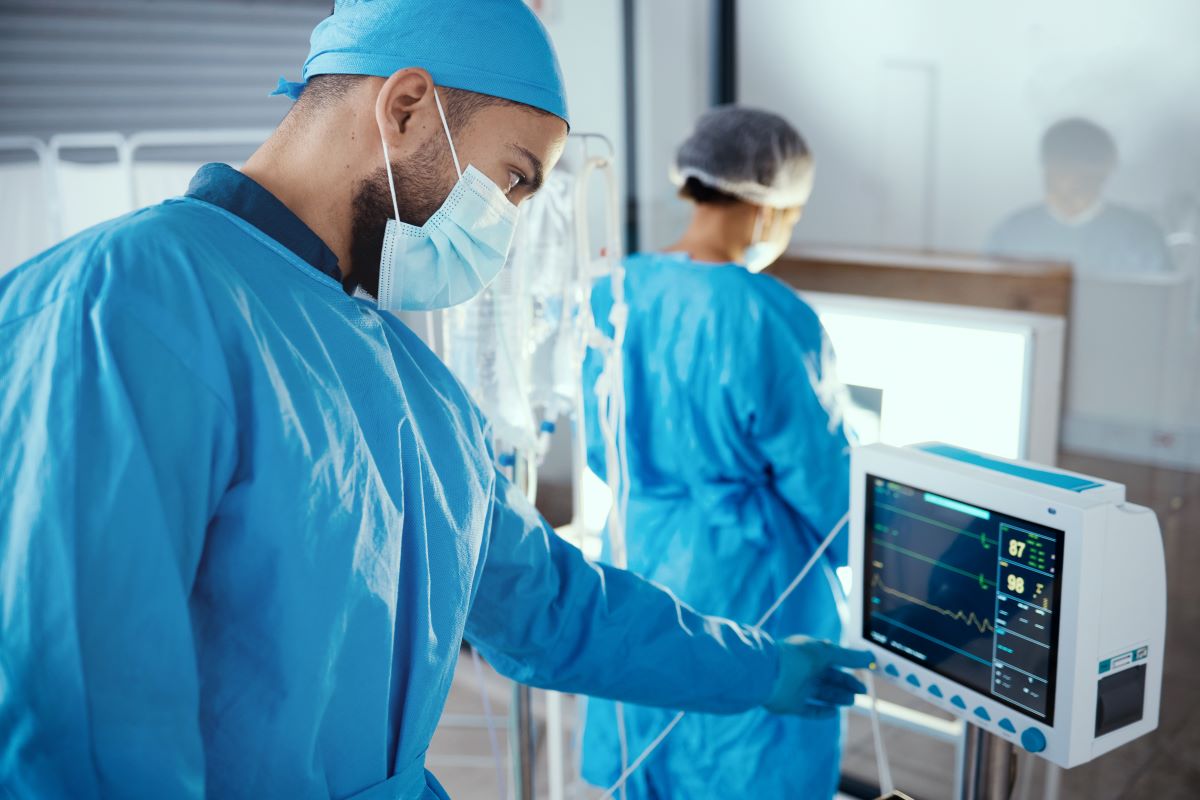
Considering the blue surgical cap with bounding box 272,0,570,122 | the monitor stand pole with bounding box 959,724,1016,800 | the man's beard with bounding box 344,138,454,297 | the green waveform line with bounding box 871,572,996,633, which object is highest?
the blue surgical cap with bounding box 272,0,570,122

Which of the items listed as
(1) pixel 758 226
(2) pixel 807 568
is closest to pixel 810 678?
(2) pixel 807 568

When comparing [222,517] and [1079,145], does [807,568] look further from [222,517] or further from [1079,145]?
[1079,145]

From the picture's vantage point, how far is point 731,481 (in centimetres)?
184

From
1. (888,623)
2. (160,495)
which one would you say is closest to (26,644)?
(160,495)

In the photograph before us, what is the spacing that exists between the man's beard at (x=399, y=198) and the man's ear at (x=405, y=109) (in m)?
0.01

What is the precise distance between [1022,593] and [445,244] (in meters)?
0.62

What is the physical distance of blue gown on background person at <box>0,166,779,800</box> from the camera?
2.31 feet

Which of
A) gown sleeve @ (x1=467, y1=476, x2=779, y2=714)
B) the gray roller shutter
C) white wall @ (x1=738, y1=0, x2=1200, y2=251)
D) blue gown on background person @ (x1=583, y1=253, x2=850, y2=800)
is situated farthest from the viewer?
the gray roller shutter

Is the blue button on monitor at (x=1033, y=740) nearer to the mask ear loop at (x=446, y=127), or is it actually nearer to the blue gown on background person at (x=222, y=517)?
the blue gown on background person at (x=222, y=517)

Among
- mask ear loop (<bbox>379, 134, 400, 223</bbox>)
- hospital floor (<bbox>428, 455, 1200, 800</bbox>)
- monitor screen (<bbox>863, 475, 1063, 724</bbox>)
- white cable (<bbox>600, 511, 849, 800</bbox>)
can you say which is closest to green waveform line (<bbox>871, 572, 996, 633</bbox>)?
monitor screen (<bbox>863, 475, 1063, 724</bbox>)

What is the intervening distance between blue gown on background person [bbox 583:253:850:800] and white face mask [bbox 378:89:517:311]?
2.55 feet

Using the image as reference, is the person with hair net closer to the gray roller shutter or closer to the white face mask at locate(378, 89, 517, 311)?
the white face mask at locate(378, 89, 517, 311)

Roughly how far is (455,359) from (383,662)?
32.5 inches

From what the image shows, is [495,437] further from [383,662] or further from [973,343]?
[973,343]
